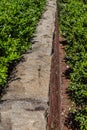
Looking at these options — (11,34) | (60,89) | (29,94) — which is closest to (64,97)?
(60,89)

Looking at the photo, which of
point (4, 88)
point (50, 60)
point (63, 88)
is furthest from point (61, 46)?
point (4, 88)

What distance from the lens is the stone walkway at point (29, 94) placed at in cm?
334

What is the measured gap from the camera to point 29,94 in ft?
13.1

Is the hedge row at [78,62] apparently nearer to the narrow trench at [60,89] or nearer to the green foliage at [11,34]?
the narrow trench at [60,89]

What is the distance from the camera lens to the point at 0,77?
12.5ft

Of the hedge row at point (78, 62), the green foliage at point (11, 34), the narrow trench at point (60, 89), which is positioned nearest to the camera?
the green foliage at point (11, 34)

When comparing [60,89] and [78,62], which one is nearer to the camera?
[78,62]

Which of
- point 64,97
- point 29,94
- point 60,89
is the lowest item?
point 64,97

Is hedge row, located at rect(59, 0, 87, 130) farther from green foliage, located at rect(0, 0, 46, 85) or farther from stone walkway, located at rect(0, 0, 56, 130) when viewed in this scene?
green foliage, located at rect(0, 0, 46, 85)

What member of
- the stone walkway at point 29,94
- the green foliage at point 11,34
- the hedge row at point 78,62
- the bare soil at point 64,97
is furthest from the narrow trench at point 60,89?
the green foliage at point 11,34

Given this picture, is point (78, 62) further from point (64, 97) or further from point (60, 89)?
point (64, 97)

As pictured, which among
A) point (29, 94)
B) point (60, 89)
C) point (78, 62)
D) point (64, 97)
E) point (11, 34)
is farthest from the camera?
point (64, 97)

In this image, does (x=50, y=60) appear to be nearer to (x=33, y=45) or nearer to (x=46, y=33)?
(x=33, y=45)

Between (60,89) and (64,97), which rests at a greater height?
(60,89)
